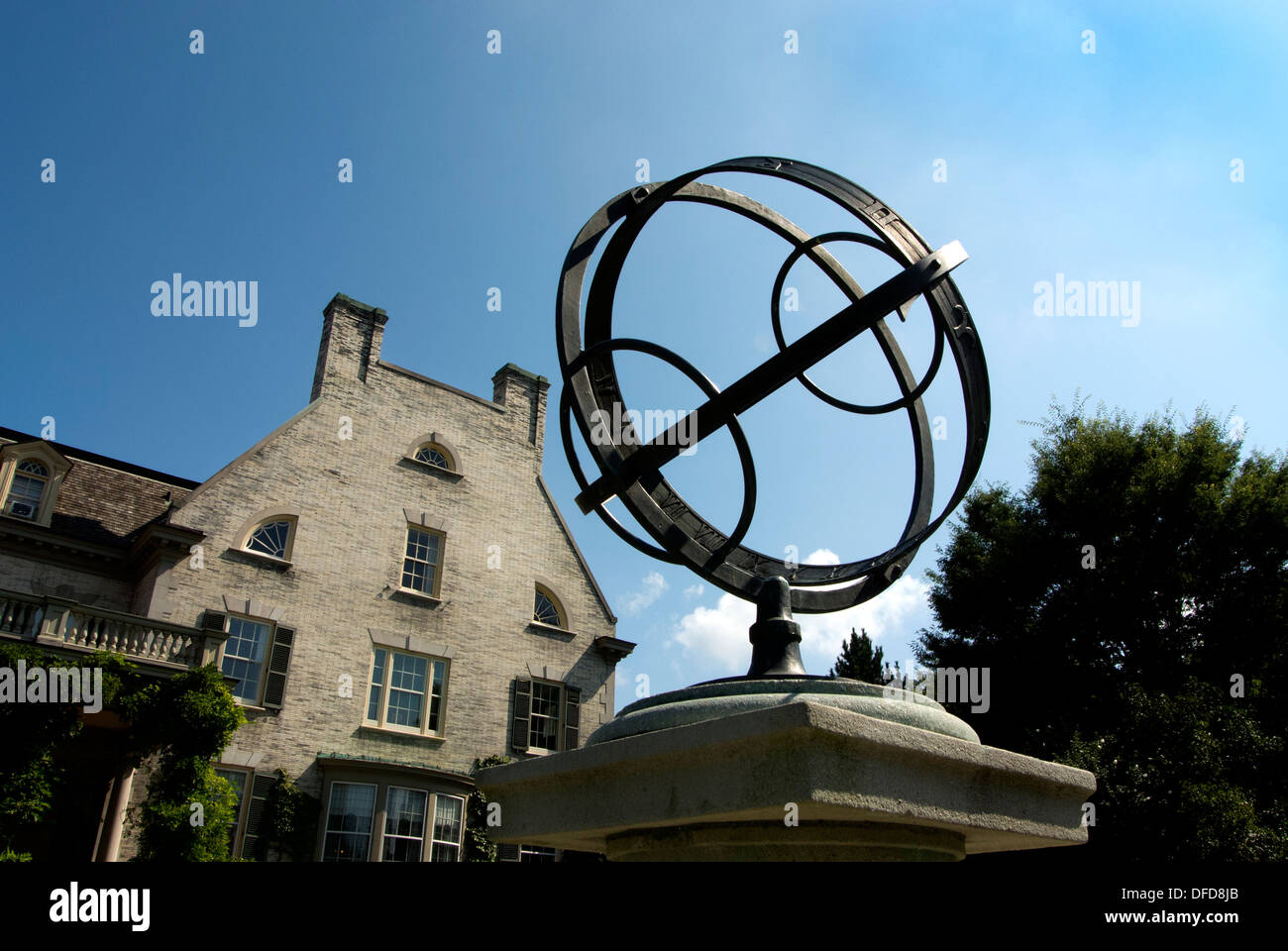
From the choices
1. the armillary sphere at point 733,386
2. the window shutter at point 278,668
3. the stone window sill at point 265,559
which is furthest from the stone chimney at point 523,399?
the armillary sphere at point 733,386

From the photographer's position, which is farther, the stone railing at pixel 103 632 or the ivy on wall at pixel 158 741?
the stone railing at pixel 103 632

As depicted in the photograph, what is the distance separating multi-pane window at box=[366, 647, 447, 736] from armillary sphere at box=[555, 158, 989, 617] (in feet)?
57.2

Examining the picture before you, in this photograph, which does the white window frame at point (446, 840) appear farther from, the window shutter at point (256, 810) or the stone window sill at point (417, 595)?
the stone window sill at point (417, 595)

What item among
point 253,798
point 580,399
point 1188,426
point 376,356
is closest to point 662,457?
point 580,399

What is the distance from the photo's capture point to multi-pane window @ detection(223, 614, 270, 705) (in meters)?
19.8

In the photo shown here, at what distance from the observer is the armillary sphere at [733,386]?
5.78m

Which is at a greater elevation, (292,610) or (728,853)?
(292,610)

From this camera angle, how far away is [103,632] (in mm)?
18391

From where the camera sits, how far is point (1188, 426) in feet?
79.9

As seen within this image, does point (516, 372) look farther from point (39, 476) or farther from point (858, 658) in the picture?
point (858, 658)

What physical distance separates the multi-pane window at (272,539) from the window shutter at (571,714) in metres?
8.52
